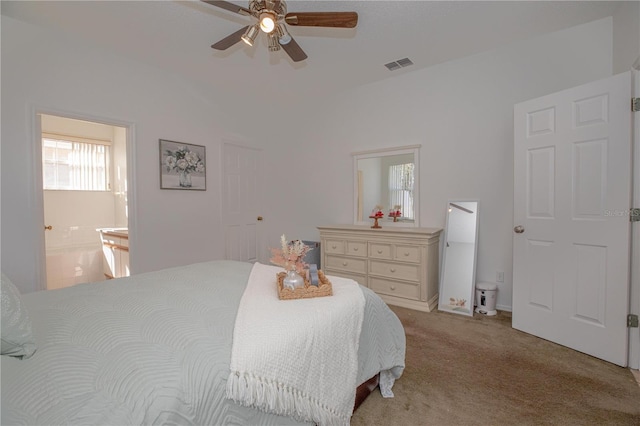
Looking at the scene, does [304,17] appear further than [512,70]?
No

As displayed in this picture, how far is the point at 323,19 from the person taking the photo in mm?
1854

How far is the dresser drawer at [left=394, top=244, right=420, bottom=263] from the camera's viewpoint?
10.0 ft

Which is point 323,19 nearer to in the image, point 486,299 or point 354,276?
point 354,276

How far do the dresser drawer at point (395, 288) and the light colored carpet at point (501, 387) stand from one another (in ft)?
2.15

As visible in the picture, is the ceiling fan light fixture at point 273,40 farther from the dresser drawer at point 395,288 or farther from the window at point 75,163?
the window at point 75,163

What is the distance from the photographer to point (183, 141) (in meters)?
3.68

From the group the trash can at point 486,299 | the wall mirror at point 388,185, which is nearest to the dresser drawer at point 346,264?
the wall mirror at point 388,185

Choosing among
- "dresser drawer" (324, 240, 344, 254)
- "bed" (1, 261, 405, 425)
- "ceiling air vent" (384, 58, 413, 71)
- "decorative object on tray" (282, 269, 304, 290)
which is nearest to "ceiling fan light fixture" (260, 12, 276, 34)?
"decorative object on tray" (282, 269, 304, 290)

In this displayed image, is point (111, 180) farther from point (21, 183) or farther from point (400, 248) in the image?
point (400, 248)

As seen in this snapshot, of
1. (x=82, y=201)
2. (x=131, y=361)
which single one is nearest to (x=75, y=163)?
(x=82, y=201)

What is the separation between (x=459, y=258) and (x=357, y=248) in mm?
1115

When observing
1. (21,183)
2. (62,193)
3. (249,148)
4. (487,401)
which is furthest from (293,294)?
(62,193)

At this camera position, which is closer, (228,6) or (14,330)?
(14,330)

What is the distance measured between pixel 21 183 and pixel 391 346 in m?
3.30
